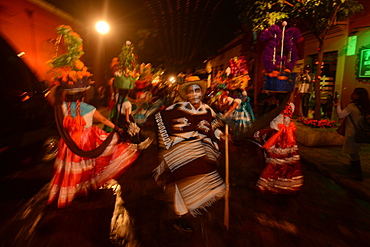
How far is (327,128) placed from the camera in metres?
8.77

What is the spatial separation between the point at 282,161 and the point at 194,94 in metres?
2.15

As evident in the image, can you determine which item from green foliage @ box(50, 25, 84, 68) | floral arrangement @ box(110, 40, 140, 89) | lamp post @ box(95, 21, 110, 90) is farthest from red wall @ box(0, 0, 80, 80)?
green foliage @ box(50, 25, 84, 68)

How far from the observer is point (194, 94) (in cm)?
360

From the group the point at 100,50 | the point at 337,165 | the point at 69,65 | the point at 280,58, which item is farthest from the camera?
the point at 100,50

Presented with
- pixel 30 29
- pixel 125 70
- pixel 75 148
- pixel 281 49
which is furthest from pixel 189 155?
pixel 30 29

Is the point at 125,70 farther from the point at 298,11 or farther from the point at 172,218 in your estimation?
the point at 298,11

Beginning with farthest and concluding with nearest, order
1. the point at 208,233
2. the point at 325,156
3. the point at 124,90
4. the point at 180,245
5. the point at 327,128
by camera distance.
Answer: the point at 327,128, the point at 325,156, the point at 124,90, the point at 208,233, the point at 180,245

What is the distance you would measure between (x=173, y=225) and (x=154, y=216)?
398 mm

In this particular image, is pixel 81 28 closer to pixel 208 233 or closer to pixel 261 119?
pixel 261 119

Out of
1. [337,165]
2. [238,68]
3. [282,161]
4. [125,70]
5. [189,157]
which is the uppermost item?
[125,70]

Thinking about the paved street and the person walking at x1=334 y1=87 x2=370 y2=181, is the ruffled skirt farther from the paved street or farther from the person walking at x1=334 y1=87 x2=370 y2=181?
the person walking at x1=334 y1=87 x2=370 y2=181

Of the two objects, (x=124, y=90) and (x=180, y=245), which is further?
(x=124, y=90)

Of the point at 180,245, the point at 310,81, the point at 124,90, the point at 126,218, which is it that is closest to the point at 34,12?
the point at 124,90

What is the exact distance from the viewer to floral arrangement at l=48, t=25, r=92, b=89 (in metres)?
4.06
